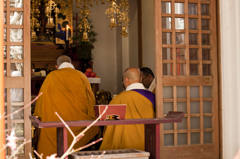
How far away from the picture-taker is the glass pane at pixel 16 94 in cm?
276

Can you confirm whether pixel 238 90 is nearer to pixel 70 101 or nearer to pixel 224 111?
pixel 224 111

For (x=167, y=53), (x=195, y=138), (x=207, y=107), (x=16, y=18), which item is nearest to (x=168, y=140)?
(x=195, y=138)

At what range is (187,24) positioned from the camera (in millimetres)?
3094

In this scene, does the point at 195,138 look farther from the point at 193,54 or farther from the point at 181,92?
the point at 193,54

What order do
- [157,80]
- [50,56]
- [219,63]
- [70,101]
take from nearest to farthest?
[157,80] < [219,63] < [70,101] < [50,56]

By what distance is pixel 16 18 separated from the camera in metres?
2.78

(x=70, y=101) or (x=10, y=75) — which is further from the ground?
(x=10, y=75)

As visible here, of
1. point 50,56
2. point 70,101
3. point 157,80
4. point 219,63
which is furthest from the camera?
point 50,56

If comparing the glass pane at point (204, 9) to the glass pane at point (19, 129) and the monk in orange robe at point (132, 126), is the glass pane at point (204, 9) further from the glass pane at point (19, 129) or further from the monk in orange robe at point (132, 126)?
the glass pane at point (19, 129)

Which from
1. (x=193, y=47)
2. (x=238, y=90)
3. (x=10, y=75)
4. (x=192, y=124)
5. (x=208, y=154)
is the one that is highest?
(x=193, y=47)

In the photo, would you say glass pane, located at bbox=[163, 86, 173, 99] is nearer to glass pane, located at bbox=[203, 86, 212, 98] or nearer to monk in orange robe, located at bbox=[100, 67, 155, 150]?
monk in orange robe, located at bbox=[100, 67, 155, 150]

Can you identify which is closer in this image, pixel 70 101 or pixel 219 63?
pixel 219 63

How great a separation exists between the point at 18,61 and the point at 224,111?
2192 mm

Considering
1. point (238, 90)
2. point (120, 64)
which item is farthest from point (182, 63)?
point (120, 64)
